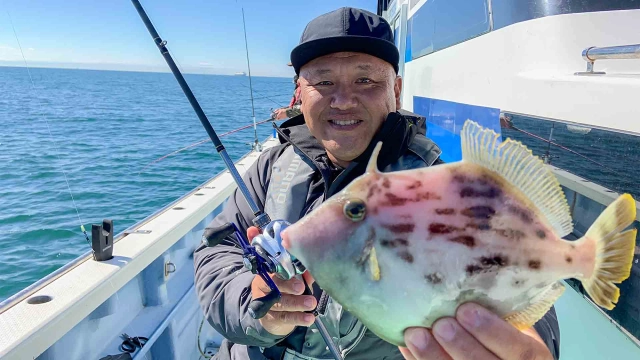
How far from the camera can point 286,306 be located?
4.76 feet

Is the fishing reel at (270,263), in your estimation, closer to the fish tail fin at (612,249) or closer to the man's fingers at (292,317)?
the man's fingers at (292,317)

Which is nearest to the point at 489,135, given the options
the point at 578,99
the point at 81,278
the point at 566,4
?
the point at 578,99

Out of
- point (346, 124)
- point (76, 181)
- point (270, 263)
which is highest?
point (346, 124)

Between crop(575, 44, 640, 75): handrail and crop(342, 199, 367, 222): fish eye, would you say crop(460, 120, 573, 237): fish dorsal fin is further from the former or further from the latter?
crop(575, 44, 640, 75): handrail

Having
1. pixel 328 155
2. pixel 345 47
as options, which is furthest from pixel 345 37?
pixel 328 155

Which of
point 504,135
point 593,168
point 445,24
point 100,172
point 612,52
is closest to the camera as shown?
point 612,52

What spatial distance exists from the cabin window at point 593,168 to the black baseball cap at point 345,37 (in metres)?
0.85

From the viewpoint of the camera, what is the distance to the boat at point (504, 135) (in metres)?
1.67

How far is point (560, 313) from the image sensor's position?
7.43 feet

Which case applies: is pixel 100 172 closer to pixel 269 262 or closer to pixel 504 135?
pixel 504 135

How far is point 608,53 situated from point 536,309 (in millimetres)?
1055

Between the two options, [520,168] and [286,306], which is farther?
[286,306]

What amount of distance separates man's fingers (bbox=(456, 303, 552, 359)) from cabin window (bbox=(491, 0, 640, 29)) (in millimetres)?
1491

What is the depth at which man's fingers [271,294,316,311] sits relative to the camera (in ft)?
4.73
